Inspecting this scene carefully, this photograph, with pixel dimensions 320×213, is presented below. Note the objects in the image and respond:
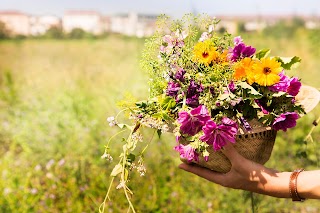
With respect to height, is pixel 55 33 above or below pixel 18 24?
above

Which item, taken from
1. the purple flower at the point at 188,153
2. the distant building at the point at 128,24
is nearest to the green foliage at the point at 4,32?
the distant building at the point at 128,24

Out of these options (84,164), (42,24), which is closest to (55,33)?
(42,24)

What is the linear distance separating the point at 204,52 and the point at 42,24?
39.3ft

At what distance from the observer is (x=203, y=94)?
120 cm

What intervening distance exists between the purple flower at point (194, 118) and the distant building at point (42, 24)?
11.4 metres

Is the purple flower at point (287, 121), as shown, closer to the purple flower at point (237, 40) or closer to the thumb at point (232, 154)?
the thumb at point (232, 154)

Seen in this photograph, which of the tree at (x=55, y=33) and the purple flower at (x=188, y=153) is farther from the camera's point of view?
the tree at (x=55, y=33)

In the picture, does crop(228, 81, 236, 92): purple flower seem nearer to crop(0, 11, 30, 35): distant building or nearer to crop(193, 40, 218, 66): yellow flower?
crop(193, 40, 218, 66): yellow flower

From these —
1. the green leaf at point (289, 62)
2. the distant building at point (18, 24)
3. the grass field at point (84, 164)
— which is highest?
the green leaf at point (289, 62)

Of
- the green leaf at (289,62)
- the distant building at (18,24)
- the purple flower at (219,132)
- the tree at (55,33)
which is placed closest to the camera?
the purple flower at (219,132)

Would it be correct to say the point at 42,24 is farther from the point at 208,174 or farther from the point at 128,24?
the point at 208,174

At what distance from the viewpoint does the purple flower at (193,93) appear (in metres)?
1.21

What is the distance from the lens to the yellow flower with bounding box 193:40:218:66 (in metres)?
1.22

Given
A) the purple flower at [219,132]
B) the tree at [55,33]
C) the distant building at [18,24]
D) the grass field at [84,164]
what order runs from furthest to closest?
1. the distant building at [18,24]
2. the tree at [55,33]
3. the grass field at [84,164]
4. the purple flower at [219,132]
